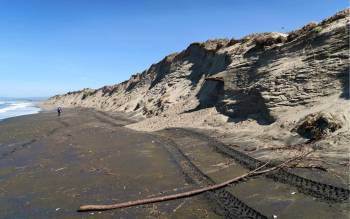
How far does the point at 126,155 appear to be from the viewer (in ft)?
51.8

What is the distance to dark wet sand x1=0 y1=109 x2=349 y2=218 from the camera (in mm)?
8312

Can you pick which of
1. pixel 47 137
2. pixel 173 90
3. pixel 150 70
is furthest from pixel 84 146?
pixel 150 70

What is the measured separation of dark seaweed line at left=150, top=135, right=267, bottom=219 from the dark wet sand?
111mm

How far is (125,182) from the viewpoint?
11500 millimetres

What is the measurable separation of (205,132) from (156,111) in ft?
44.7

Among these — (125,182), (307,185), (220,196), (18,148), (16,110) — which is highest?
(307,185)

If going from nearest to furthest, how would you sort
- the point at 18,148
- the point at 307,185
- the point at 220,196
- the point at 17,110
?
the point at 307,185
the point at 220,196
the point at 18,148
the point at 17,110

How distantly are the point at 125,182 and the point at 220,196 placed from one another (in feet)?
11.7

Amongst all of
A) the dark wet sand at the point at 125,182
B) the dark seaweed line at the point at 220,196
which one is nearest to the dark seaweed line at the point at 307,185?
the dark wet sand at the point at 125,182

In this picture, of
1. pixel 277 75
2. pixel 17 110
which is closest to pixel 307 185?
pixel 277 75

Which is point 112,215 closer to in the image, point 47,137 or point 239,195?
point 239,195

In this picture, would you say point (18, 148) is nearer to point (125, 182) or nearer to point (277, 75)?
point (125, 182)

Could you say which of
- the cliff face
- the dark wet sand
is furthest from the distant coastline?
the dark wet sand

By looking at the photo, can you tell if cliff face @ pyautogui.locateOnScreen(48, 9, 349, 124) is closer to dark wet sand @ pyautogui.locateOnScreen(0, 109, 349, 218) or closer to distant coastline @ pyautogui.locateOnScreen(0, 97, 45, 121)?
dark wet sand @ pyautogui.locateOnScreen(0, 109, 349, 218)
